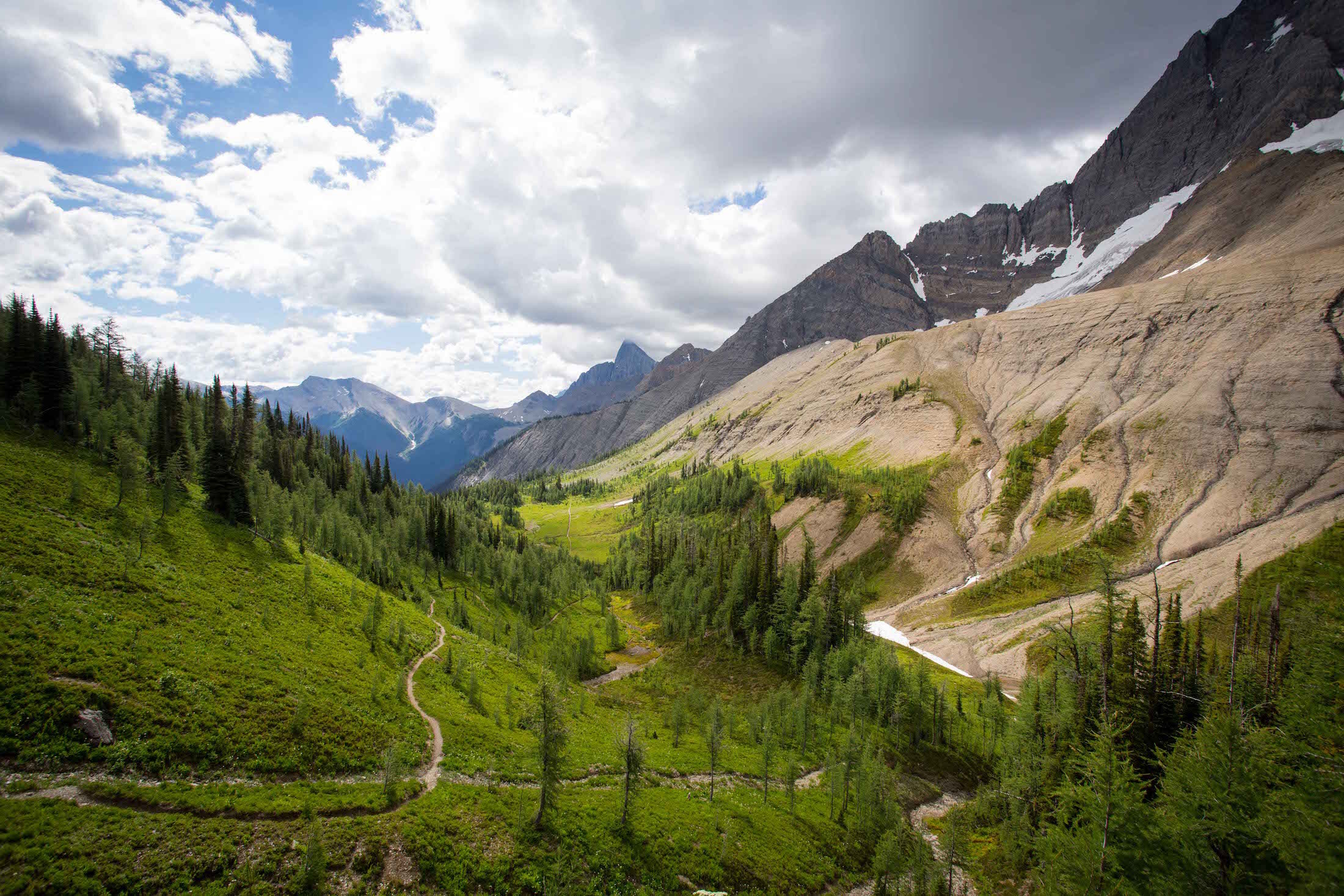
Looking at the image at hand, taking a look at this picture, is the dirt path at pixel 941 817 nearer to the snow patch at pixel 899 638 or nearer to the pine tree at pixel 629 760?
the pine tree at pixel 629 760

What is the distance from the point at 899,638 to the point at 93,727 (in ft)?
378

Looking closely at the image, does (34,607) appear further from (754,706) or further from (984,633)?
(984,633)

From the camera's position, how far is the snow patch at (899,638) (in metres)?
93.3

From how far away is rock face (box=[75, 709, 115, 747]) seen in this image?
79.7 feet

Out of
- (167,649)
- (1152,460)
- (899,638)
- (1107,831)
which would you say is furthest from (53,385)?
(1152,460)

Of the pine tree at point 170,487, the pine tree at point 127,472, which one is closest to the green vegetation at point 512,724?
the pine tree at point 127,472

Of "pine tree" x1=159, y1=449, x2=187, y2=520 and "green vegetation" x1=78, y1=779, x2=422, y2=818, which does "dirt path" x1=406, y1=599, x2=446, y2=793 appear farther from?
"pine tree" x1=159, y1=449, x2=187, y2=520

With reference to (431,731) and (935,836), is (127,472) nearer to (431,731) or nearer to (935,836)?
(431,731)

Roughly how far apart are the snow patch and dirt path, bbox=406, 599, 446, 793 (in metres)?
76.8

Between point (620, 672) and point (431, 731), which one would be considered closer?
point (431, 731)

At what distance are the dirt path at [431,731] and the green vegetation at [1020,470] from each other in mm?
136620

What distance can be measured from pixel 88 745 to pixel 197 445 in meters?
93.5

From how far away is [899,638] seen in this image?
107 m

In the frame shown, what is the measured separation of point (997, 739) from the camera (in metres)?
64.2
